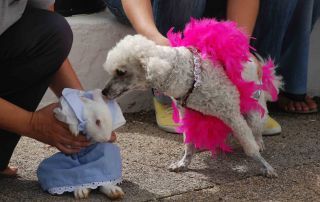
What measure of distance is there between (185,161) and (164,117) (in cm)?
49

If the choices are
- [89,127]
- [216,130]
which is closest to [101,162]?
[89,127]

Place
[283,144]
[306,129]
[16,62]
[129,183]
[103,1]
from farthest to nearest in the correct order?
[103,1], [306,129], [283,144], [129,183], [16,62]

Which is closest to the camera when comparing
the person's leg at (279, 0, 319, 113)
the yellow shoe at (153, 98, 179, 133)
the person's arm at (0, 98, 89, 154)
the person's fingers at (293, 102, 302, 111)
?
the person's arm at (0, 98, 89, 154)

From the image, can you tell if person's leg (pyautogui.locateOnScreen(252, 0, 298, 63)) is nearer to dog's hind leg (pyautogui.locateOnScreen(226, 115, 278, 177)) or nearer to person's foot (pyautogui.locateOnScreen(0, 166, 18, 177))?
dog's hind leg (pyautogui.locateOnScreen(226, 115, 278, 177))

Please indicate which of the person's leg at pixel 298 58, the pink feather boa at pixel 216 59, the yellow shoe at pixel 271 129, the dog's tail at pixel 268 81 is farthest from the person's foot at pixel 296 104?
the pink feather boa at pixel 216 59

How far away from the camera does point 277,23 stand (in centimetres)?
254

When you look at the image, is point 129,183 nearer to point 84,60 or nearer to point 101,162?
point 101,162

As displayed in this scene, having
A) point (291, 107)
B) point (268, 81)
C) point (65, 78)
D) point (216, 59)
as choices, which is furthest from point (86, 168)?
point (291, 107)

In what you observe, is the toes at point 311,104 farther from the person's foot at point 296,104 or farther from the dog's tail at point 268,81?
the dog's tail at point 268,81

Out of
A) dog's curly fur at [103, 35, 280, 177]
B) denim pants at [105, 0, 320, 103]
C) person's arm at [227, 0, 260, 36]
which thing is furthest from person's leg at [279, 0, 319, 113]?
dog's curly fur at [103, 35, 280, 177]

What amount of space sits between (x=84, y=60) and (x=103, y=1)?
316 mm

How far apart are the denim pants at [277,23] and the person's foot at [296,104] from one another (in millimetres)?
43

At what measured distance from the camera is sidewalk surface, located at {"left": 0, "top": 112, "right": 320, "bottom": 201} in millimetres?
1860

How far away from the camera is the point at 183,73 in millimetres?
1806
